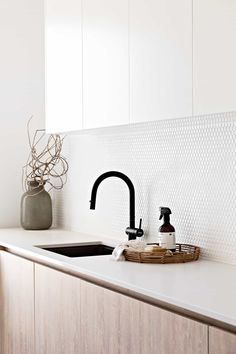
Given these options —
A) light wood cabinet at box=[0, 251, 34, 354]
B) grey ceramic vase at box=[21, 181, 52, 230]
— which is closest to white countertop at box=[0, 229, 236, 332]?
light wood cabinet at box=[0, 251, 34, 354]

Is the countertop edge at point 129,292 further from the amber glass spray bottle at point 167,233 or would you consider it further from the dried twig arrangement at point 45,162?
the dried twig arrangement at point 45,162

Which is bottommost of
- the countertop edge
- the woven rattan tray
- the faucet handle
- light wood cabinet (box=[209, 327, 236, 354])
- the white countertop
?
light wood cabinet (box=[209, 327, 236, 354])

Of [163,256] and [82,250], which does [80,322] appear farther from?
[82,250]

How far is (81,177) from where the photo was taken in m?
3.91

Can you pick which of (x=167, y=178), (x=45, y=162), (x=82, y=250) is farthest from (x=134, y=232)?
(x=45, y=162)

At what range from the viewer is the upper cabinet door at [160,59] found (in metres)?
2.34

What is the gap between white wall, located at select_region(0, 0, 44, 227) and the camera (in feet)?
13.9

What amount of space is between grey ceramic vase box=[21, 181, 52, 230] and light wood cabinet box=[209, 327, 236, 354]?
7.72 ft

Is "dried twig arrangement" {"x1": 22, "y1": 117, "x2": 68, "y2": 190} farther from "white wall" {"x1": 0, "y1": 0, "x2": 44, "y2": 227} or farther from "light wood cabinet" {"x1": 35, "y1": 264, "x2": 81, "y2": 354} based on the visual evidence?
"light wood cabinet" {"x1": 35, "y1": 264, "x2": 81, "y2": 354}

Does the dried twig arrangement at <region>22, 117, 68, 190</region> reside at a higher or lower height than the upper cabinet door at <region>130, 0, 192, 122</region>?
lower

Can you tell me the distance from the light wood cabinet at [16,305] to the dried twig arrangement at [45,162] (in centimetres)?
81

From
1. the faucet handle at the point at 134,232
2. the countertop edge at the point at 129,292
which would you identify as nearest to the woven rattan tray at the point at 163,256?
the countertop edge at the point at 129,292

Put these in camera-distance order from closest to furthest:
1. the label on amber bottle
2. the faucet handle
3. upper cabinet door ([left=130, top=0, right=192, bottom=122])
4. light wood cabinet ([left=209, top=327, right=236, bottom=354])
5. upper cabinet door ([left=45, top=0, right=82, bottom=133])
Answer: light wood cabinet ([left=209, top=327, right=236, bottom=354]) → upper cabinet door ([left=130, top=0, right=192, bottom=122]) → the label on amber bottle → the faucet handle → upper cabinet door ([left=45, top=0, right=82, bottom=133])

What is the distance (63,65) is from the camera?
10.9 ft
